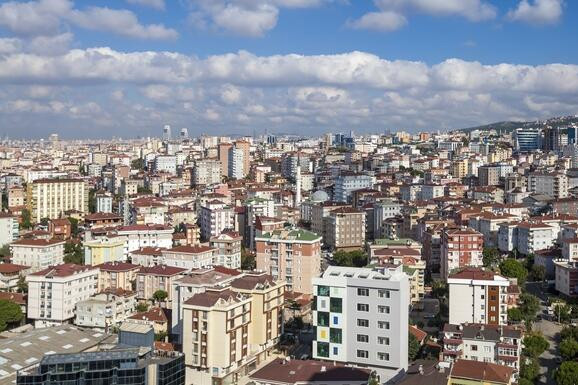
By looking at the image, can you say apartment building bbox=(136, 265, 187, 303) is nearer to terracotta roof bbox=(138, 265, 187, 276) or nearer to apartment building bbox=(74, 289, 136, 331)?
terracotta roof bbox=(138, 265, 187, 276)

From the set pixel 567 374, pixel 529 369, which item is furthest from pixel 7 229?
pixel 567 374

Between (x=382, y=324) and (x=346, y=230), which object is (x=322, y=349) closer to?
(x=382, y=324)

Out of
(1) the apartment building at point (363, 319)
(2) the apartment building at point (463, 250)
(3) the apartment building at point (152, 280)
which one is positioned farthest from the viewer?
(2) the apartment building at point (463, 250)

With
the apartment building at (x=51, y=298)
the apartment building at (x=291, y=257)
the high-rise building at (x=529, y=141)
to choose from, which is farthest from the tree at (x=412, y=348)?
the high-rise building at (x=529, y=141)

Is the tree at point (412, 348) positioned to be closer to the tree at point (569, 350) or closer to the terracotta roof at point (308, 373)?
the terracotta roof at point (308, 373)

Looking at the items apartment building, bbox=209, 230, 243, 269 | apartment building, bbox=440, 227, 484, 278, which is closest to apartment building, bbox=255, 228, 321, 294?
apartment building, bbox=209, 230, 243, 269

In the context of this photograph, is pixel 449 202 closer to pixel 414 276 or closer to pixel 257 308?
pixel 414 276

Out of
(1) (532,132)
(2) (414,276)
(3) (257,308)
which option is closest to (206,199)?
(2) (414,276)
